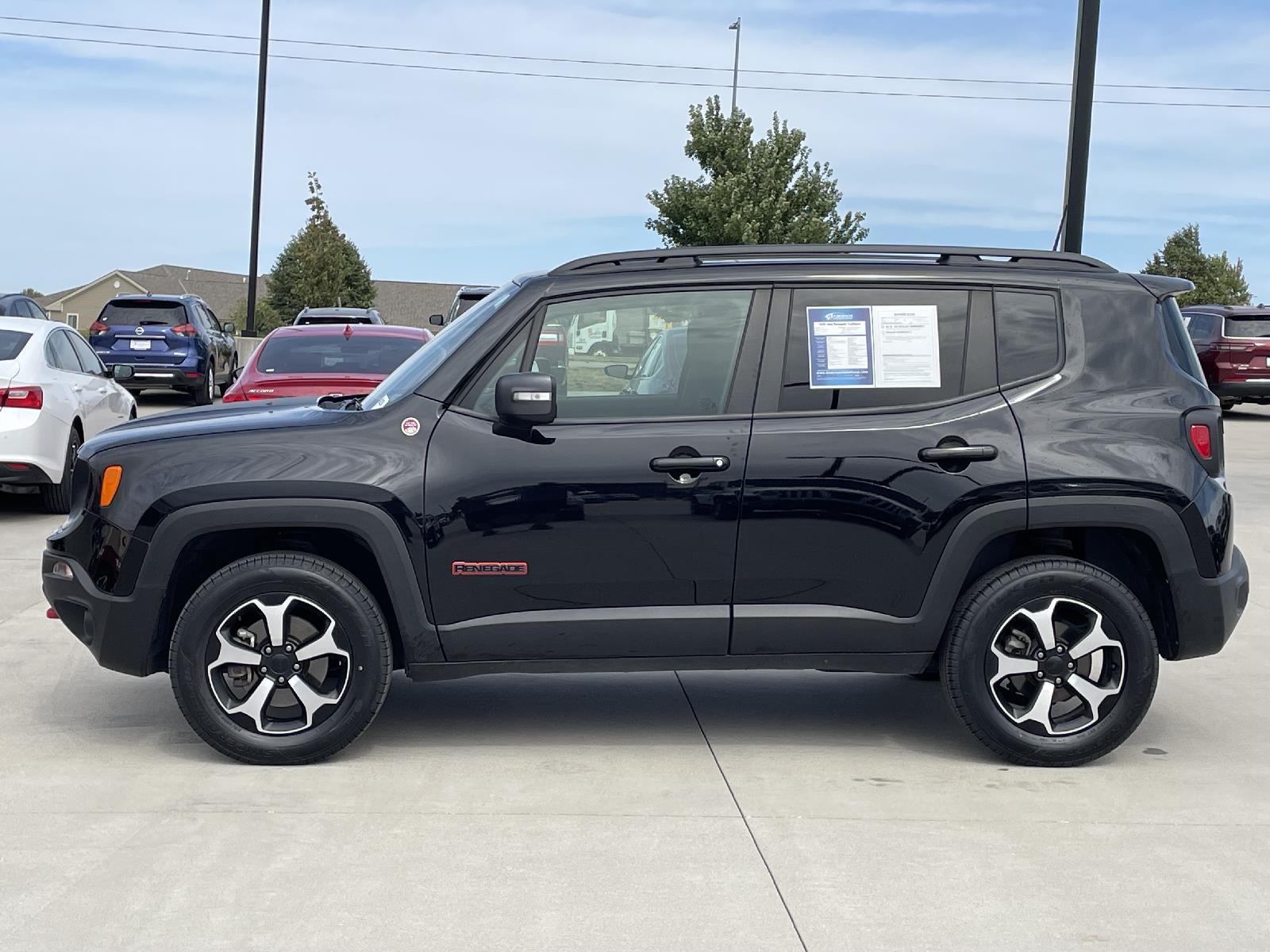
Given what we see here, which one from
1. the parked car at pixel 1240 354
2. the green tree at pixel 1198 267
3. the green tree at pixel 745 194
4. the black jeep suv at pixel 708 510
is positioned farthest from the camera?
the green tree at pixel 1198 267

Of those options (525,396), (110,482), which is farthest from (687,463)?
(110,482)

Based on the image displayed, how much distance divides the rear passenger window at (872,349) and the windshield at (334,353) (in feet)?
23.1

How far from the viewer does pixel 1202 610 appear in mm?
5590

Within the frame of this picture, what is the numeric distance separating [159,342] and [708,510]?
1954 cm

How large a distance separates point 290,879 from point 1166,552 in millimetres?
3166

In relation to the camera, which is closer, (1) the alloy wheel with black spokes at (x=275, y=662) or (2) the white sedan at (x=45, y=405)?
(1) the alloy wheel with black spokes at (x=275, y=662)

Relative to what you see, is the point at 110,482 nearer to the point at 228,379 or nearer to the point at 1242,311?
the point at 228,379

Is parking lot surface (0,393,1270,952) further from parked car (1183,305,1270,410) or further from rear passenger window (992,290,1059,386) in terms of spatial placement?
parked car (1183,305,1270,410)

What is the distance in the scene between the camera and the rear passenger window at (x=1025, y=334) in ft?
18.5

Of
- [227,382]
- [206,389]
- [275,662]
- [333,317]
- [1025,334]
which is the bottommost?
[275,662]

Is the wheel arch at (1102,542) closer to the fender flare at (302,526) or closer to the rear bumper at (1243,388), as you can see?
the fender flare at (302,526)

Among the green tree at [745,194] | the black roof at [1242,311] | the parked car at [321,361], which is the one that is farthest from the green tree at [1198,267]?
the parked car at [321,361]

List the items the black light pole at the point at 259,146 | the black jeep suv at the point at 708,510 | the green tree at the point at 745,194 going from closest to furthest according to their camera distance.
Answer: the black jeep suv at the point at 708,510
the black light pole at the point at 259,146
the green tree at the point at 745,194

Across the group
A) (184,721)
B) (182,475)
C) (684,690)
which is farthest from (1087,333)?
(184,721)
